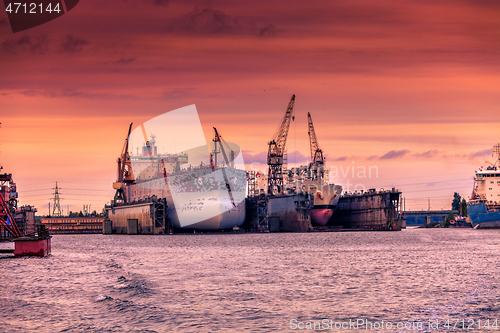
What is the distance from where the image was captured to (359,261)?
55.6 m

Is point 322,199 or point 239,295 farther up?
point 322,199

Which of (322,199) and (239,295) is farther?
(322,199)

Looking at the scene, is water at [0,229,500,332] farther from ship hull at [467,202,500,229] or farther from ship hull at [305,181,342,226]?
ship hull at [467,202,500,229]

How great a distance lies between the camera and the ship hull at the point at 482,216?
503 ft

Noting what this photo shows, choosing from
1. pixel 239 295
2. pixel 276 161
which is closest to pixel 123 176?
pixel 276 161

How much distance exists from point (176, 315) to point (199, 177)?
11039 centimetres

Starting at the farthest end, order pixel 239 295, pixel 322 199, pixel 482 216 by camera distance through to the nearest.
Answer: pixel 482 216 < pixel 322 199 < pixel 239 295

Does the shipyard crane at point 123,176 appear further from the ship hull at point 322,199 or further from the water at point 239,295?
the water at point 239,295

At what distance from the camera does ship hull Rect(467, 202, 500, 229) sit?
6038 inches

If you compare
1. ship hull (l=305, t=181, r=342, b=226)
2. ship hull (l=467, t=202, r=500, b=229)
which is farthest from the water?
ship hull (l=467, t=202, r=500, b=229)

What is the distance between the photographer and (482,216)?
158m

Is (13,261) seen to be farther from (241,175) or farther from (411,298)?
(241,175)

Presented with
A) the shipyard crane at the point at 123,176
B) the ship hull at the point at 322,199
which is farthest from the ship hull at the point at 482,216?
the shipyard crane at the point at 123,176

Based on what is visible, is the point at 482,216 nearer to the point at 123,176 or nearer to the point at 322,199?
the point at 322,199
